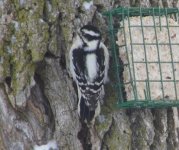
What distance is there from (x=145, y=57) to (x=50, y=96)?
0.81m

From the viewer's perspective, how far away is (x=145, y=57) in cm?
405

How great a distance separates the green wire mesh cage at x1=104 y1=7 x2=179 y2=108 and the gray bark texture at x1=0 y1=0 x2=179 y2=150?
0.19 metres

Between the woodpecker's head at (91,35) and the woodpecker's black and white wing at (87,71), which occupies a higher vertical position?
the woodpecker's head at (91,35)

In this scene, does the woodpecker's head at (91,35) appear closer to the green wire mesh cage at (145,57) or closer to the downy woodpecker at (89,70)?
the downy woodpecker at (89,70)

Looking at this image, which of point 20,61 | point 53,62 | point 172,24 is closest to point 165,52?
point 172,24

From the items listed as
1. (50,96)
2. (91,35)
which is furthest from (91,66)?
(50,96)

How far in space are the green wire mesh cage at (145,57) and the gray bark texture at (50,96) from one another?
7.5 inches

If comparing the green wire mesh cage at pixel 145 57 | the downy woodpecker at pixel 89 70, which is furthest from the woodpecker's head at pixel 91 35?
the green wire mesh cage at pixel 145 57

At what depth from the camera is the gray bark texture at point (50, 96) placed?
12.7 feet

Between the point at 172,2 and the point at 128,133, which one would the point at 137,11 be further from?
the point at 128,133

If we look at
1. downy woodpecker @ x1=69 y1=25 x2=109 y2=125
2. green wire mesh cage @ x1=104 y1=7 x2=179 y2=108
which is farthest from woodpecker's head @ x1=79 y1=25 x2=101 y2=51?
green wire mesh cage @ x1=104 y1=7 x2=179 y2=108

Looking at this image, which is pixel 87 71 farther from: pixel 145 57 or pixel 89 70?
pixel 145 57

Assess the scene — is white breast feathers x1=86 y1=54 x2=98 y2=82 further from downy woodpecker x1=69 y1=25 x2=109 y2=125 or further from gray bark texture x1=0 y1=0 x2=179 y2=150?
gray bark texture x1=0 y1=0 x2=179 y2=150

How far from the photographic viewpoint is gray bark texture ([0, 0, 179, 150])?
3.87 meters
